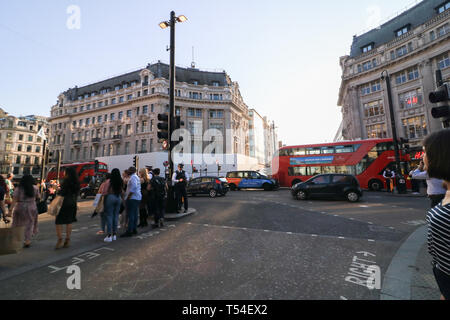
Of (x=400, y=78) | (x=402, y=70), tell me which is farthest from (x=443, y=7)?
(x=400, y=78)

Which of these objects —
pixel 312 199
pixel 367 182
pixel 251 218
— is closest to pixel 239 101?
pixel 367 182

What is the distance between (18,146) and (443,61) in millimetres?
89564

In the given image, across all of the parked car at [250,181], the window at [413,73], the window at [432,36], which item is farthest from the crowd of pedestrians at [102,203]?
the window at [432,36]

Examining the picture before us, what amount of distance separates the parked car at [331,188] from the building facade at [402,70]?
23.2m

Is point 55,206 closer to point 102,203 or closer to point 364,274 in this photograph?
point 102,203

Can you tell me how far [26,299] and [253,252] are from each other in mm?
3250

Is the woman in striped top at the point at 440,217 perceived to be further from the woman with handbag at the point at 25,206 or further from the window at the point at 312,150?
the window at the point at 312,150

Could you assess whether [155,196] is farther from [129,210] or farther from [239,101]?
[239,101]

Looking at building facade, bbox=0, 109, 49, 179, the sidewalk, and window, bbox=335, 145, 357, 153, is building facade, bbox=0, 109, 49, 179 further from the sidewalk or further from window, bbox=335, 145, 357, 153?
the sidewalk

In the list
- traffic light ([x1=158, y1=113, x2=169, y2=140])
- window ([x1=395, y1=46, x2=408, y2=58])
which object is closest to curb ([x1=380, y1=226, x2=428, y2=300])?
traffic light ([x1=158, y1=113, x2=169, y2=140])

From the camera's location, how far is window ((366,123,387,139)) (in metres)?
29.6

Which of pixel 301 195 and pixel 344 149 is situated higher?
pixel 344 149

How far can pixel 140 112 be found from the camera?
1564 inches
